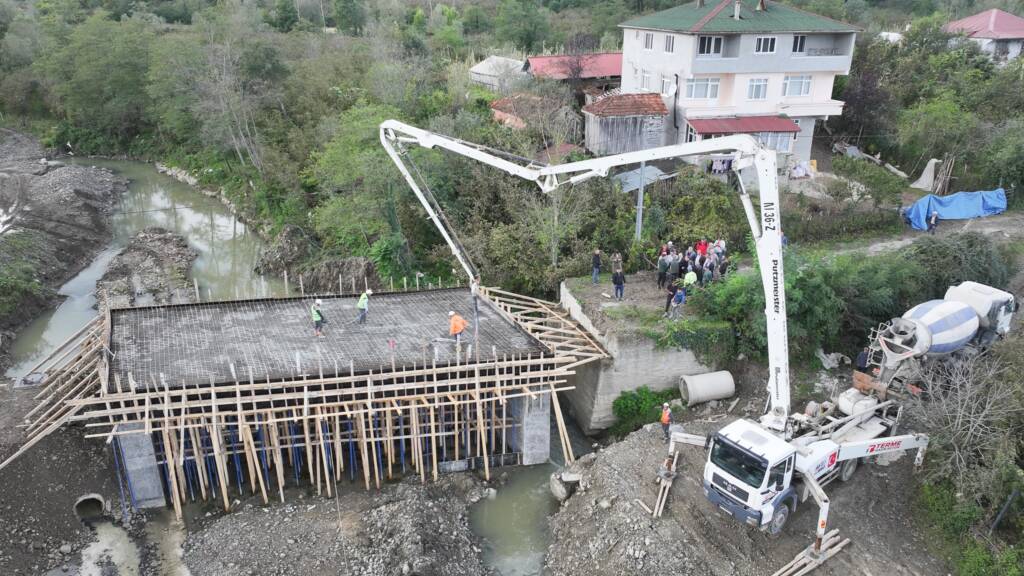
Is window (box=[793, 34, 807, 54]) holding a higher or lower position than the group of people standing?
higher

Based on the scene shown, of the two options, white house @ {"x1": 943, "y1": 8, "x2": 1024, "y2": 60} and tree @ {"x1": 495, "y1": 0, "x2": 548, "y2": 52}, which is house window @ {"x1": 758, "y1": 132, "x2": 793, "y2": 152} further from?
tree @ {"x1": 495, "y1": 0, "x2": 548, "y2": 52}

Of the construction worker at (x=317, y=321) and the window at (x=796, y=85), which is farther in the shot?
the window at (x=796, y=85)

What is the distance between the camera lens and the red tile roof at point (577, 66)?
4381 centimetres

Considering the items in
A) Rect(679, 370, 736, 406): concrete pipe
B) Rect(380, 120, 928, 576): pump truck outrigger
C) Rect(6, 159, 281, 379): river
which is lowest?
Rect(6, 159, 281, 379): river

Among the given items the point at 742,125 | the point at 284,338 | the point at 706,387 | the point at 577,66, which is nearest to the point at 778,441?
the point at 706,387

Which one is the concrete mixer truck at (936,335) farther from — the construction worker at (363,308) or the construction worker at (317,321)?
the construction worker at (317,321)

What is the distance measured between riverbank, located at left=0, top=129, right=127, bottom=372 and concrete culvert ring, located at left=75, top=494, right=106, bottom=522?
37.6 feet

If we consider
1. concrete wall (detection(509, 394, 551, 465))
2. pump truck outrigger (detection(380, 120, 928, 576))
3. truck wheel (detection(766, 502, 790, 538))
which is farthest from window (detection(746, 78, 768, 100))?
truck wheel (detection(766, 502, 790, 538))

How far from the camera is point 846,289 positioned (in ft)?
77.8

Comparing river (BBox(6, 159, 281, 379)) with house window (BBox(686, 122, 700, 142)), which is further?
house window (BBox(686, 122, 700, 142))

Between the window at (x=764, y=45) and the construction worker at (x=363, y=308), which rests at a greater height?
the window at (x=764, y=45)

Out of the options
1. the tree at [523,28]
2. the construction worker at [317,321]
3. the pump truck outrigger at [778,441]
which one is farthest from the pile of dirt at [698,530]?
the tree at [523,28]

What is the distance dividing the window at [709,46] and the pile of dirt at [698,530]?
21684 millimetres

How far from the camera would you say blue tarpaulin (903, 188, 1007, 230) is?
31.9 meters
